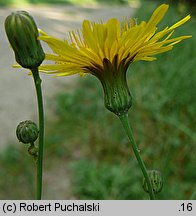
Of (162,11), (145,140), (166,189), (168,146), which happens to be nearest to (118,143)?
(145,140)

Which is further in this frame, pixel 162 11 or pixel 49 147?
pixel 49 147

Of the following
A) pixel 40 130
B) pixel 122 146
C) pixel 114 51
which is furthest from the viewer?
pixel 122 146

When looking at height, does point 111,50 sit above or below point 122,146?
below

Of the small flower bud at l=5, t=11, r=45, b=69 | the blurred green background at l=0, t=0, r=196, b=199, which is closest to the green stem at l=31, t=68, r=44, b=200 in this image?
the small flower bud at l=5, t=11, r=45, b=69

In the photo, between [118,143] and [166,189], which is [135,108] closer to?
[118,143]

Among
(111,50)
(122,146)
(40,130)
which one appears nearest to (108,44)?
(111,50)

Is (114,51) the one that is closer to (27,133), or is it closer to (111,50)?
(111,50)
